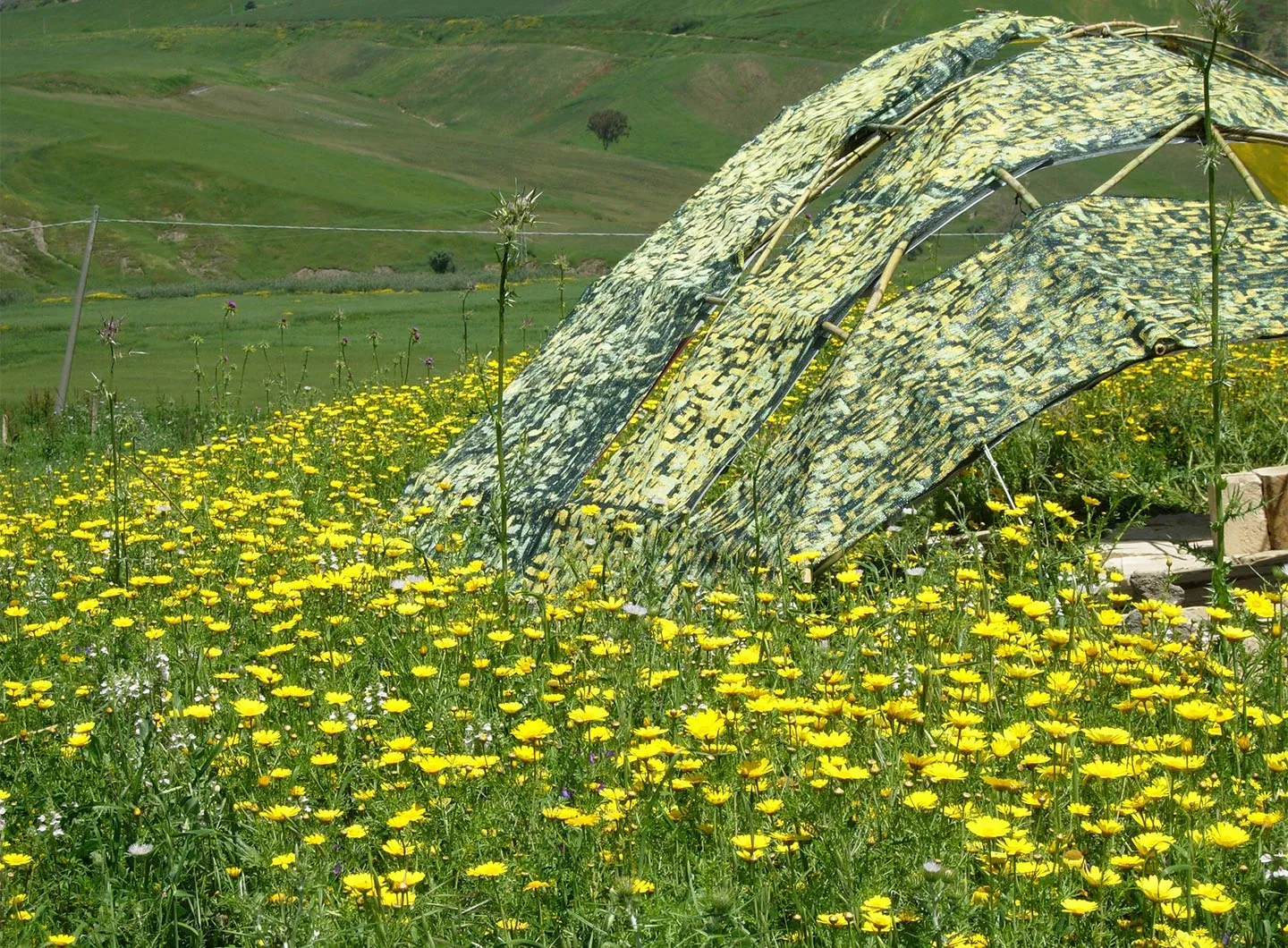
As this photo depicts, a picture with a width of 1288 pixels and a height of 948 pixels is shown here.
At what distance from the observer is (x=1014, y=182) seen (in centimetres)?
671

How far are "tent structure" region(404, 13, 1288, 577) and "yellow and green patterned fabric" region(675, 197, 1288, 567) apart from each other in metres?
0.01

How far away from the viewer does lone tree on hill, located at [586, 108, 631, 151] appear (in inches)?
6988

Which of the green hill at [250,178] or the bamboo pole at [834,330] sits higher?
the bamboo pole at [834,330]

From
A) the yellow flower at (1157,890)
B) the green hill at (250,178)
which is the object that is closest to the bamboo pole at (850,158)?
the yellow flower at (1157,890)

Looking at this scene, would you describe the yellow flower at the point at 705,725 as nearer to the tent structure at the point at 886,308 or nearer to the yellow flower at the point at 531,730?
the yellow flower at the point at 531,730

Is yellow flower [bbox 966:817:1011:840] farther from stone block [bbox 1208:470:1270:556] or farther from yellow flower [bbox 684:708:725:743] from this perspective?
stone block [bbox 1208:470:1270:556]

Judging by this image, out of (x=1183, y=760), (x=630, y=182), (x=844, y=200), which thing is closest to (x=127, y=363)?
(x=844, y=200)

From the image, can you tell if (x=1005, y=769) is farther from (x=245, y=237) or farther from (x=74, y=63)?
(x=74, y=63)

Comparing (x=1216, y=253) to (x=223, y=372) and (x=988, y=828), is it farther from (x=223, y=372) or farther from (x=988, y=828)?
(x=223, y=372)

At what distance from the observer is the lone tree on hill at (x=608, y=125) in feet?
582

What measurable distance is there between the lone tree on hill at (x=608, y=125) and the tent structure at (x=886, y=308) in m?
174

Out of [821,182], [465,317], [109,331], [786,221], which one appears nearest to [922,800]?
[109,331]

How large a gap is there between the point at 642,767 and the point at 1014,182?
182 inches

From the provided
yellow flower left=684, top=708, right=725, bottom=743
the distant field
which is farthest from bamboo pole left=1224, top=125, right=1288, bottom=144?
the distant field
